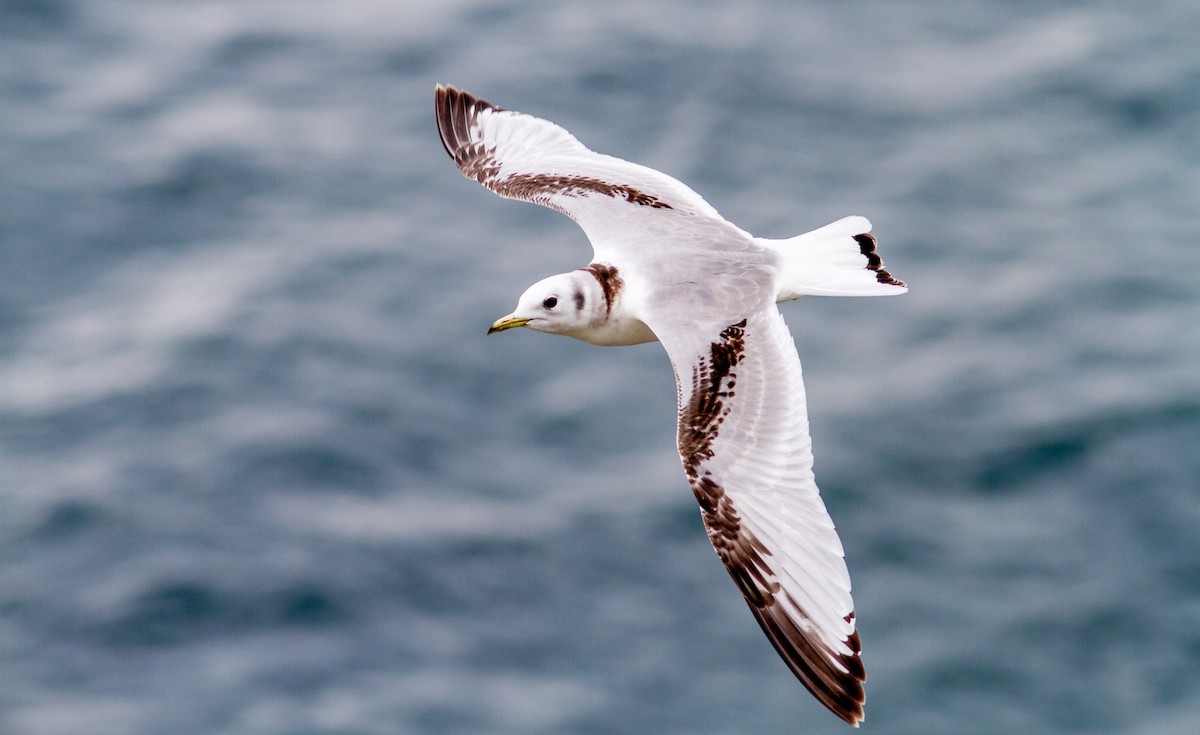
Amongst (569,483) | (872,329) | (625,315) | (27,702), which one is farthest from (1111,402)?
(27,702)

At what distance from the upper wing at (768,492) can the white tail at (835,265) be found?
481mm

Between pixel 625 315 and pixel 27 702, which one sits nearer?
pixel 625 315

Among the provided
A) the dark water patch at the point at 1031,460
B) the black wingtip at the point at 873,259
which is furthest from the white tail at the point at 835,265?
the dark water patch at the point at 1031,460

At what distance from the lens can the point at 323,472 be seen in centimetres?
1722

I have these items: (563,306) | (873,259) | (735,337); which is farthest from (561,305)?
(873,259)

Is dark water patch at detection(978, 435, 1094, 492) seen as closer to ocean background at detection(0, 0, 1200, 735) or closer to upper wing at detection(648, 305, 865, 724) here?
ocean background at detection(0, 0, 1200, 735)

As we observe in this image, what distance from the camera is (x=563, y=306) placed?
36.1 feet

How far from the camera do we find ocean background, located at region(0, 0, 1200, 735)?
52.7 feet

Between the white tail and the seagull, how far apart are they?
1 centimetres

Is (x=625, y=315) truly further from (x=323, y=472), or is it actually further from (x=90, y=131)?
(x=90, y=131)

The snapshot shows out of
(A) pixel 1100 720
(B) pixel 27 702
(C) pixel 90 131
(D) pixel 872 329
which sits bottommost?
(A) pixel 1100 720

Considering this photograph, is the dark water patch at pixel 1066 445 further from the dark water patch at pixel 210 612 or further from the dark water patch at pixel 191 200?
the dark water patch at pixel 191 200

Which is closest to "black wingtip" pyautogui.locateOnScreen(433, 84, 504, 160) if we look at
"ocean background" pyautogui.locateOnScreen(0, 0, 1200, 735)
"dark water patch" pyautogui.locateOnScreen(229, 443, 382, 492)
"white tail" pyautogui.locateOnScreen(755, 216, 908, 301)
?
"white tail" pyautogui.locateOnScreen(755, 216, 908, 301)

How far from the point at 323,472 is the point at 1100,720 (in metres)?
7.90
